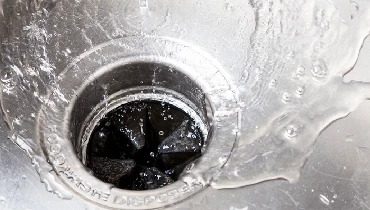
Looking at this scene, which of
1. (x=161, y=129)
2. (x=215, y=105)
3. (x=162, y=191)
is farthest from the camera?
(x=161, y=129)

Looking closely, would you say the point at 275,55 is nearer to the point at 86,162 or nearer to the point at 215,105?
the point at 215,105

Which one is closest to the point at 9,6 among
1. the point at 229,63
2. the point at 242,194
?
A: the point at 229,63

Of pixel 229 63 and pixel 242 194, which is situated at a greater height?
pixel 229 63

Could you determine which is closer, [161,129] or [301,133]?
[301,133]

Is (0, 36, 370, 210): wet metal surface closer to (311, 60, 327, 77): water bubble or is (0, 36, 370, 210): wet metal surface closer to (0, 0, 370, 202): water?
(0, 0, 370, 202): water

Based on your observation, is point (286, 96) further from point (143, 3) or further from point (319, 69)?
point (143, 3)

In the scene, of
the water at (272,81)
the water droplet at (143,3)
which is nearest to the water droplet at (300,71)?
the water at (272,81)

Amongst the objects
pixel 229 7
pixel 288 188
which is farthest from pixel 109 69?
pixel 288 188
